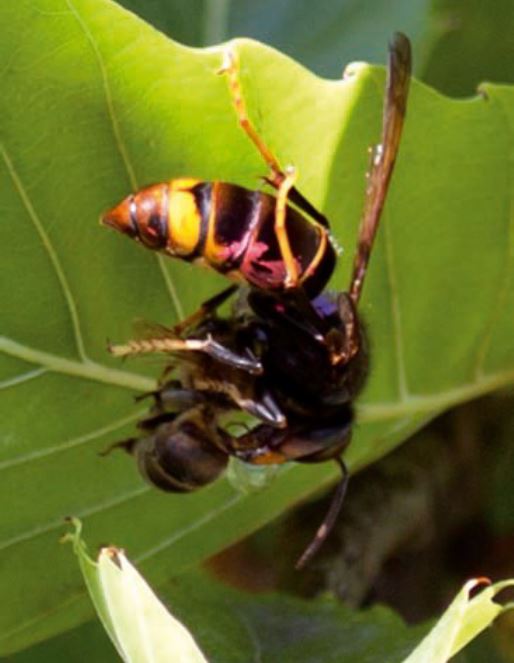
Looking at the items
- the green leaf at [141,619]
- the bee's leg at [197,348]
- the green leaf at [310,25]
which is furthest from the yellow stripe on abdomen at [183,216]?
the green leaf at [310,25]

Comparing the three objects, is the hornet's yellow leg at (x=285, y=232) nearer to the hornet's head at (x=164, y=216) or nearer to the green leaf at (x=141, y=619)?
the hornet's head at (x=164, y=216)

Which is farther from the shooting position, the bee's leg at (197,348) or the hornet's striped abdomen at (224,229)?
the bee's leg at (197,348)

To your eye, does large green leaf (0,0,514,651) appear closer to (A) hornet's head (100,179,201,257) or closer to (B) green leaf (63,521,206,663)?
(A) hornet's head (100,179,201,257)

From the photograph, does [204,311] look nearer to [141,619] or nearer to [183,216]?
[183,216]

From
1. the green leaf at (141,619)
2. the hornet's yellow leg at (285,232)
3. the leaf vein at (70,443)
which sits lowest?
the leaf vein at (70,443)

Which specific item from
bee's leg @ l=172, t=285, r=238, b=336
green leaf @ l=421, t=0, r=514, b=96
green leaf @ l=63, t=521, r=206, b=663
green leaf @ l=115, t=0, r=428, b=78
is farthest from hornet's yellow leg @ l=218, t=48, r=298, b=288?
green leaf @ l=421, t=0, r=514, b=96

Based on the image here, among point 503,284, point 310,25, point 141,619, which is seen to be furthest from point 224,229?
point 310,25

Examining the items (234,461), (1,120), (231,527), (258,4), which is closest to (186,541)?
(231,527)
